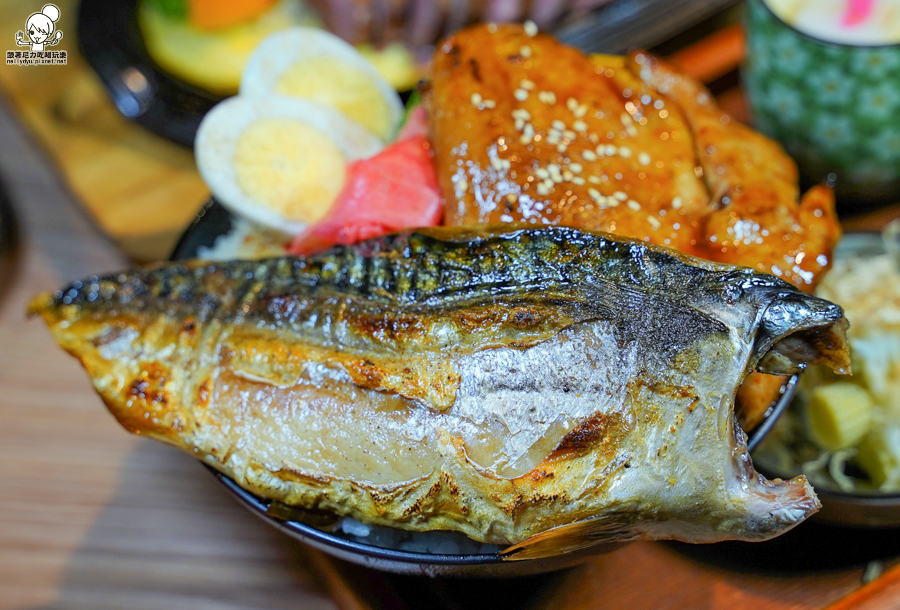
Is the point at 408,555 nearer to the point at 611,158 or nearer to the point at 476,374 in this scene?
the point at 476,374

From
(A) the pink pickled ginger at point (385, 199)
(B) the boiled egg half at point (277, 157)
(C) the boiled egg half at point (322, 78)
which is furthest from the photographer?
(C) the boiled egg half at point (322, 78)

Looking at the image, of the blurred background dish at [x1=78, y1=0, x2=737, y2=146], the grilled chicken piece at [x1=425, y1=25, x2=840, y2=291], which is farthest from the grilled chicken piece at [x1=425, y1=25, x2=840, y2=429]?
the blurred background dish at [x1=78, y1=0, x2=737, y2=146]

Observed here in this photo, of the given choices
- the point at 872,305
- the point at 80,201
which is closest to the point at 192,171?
the point at 80,201

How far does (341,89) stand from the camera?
236 centimetres

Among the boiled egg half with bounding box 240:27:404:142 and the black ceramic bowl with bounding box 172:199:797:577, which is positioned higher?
the boiled egg half with bounding box 240:27:404:142

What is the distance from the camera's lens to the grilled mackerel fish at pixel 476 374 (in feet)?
3.76

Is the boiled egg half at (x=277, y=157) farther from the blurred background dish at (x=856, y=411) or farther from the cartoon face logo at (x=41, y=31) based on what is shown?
the cartoon face logo at (x=41, y=31)

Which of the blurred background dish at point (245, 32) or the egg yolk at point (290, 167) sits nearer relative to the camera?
the egg yolk at point (290, 167)

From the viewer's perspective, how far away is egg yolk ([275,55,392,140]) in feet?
7.68

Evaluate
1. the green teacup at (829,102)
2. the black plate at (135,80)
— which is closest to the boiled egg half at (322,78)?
the black plate at (135,80)

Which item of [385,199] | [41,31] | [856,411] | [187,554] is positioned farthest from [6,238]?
[856,411]

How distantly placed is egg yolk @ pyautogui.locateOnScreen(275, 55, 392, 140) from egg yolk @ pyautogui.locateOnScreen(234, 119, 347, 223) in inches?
8.7

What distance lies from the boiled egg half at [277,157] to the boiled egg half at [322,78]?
0.13 metres

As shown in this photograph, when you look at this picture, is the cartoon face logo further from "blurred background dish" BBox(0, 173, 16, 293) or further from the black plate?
"blurred background dish" BBox(0, 173, 16, 293)
